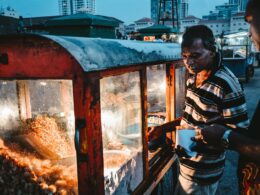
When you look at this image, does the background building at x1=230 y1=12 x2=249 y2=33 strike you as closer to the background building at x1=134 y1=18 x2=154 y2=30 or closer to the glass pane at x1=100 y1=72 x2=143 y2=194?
the background building at x1=134 y1=18 x2=154 y2=30

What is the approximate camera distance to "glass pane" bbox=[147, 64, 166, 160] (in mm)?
3723

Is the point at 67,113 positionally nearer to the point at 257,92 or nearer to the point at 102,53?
the point at 102,53

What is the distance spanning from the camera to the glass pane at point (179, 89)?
3.81m

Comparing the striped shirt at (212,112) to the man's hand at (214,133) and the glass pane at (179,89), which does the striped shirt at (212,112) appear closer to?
the man's hand at (214,133)

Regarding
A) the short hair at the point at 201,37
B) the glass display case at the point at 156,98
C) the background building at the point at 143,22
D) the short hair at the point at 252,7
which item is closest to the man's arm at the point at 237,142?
the short hair at the point at 252,7

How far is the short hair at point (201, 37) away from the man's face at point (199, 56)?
30 millimetres

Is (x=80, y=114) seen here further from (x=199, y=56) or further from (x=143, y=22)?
(x=143, y=22)

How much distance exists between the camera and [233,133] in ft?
5.21

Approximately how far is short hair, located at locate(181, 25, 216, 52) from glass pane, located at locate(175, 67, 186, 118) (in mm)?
1288

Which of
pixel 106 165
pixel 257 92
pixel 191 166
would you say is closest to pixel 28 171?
pixel 106 165

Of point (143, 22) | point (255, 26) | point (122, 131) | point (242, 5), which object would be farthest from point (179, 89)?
point (242, 5)

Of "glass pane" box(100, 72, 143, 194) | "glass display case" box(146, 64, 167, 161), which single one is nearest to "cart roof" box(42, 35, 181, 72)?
"glass pane" box(100, 72, 143, 194)

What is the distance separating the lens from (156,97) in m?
4.07

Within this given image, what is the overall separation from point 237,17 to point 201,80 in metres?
102
